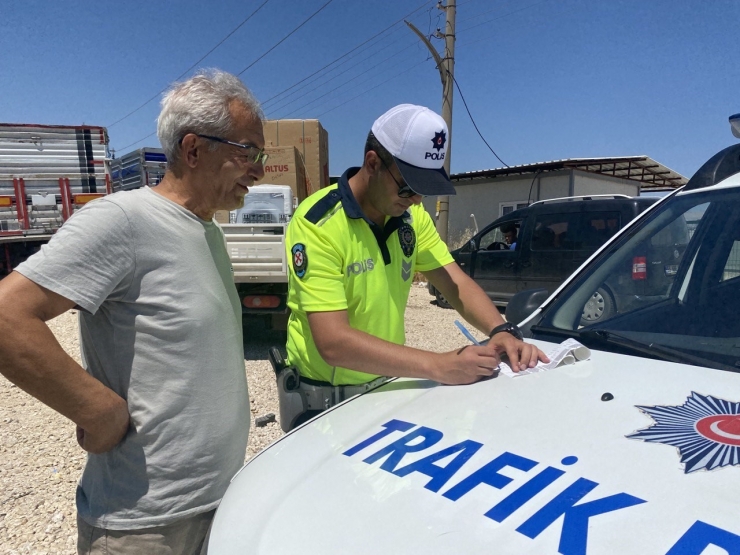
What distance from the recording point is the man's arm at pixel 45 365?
1.10 m

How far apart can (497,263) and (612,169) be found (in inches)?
472

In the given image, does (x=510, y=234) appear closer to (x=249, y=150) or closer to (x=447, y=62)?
(x=447, y=62)

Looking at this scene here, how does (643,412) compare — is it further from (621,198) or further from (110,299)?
(621,198)

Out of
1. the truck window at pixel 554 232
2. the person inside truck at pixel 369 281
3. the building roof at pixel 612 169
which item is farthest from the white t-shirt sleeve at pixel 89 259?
the building roof at pixel 612 169

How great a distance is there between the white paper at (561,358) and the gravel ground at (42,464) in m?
2.52

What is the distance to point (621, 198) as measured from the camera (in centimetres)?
734

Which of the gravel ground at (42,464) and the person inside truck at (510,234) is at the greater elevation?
the person inside truck at (510,234)

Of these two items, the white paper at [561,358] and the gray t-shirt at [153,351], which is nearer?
the gray t-shirt at [153,351]

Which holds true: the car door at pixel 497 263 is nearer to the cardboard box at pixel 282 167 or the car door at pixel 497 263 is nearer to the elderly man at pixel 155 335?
the cardboard box at pixel 282 167

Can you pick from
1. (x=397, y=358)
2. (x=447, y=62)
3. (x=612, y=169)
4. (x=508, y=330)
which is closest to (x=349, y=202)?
(x=397, y=358)

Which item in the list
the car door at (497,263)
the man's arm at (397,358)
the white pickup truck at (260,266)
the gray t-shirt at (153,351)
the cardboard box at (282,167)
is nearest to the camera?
the gray t-shirt at (153,351)

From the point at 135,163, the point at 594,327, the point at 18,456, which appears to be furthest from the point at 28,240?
the point at 594,327

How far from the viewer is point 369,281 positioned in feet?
5.92

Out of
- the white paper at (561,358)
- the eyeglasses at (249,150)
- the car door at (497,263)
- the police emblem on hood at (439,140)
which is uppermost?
the police emblem on hood at (439,140)
